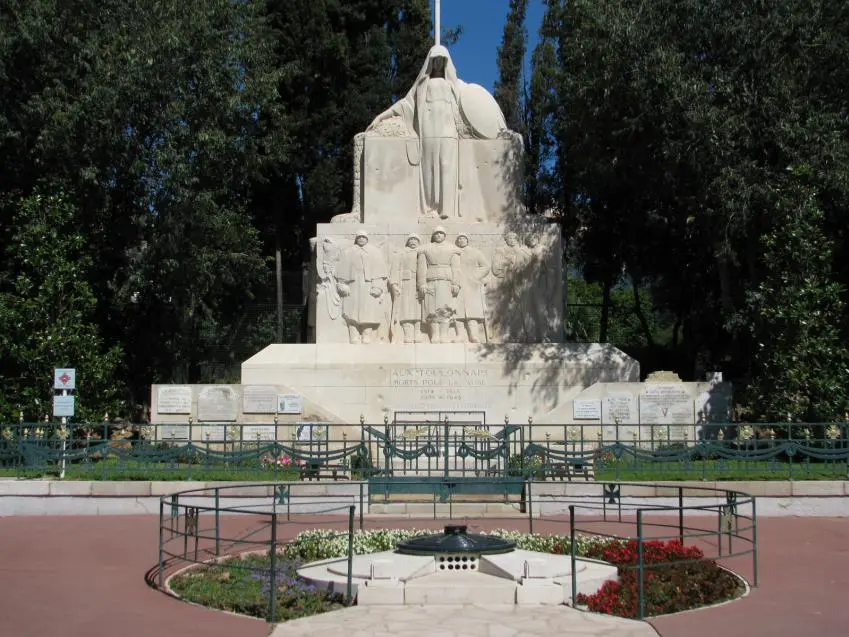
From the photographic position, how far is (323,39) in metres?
39.1

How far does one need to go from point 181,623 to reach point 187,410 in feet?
51.5

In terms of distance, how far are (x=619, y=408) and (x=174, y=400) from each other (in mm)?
10632

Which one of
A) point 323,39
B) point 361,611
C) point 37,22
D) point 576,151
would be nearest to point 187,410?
point 37,22

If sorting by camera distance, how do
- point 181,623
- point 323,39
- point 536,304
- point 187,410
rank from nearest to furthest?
point 181,623 < point 187,410 < point 536,304 < point 323,39

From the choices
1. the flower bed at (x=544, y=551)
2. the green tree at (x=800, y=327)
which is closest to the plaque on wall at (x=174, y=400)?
the flower bed at (x=544, y=551)

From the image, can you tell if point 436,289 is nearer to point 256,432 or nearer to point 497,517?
point 256,432

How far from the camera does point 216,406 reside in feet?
82.3

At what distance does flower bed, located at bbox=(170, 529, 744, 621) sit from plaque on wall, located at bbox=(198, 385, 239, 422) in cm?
1197

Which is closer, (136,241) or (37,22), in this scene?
(37,22)


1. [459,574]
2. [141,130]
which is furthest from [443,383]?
[459,574]

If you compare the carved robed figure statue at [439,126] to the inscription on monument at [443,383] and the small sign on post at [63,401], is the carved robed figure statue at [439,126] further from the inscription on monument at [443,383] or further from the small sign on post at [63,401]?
the small sign on post at [63,401]

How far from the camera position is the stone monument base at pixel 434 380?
25.9 metres

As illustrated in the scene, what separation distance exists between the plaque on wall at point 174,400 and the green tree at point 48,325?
3.15 m

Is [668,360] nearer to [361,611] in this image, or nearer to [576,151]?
[576,151]
